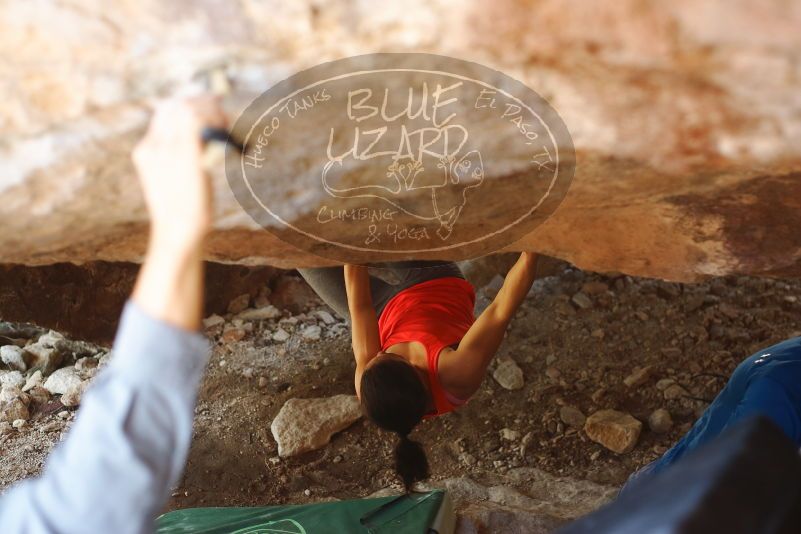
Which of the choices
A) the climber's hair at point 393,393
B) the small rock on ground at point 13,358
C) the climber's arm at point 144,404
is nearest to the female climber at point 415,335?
the climber's hair at point 393,393

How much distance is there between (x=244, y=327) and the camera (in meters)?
3.29

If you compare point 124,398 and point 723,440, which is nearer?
point 124,398

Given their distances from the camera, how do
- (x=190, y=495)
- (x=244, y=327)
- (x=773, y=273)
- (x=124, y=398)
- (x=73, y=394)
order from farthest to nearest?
1. (x=244, y=327)
2. (x=73, y=394)
3. (x=190, y=495)
4. (x=773, y=273)
5. (x=124, y=398)

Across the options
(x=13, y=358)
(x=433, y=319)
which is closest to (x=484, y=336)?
(x=433, y=319)

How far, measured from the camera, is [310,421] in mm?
2691

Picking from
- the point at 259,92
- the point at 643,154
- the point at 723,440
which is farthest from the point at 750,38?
the point at 259,92

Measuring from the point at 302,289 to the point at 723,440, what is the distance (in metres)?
2.72

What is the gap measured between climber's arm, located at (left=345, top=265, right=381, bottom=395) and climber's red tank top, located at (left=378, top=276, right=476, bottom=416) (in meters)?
0.05

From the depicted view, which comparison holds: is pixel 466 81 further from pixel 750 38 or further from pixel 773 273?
pixel 773 273

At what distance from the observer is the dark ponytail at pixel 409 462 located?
2.32 metres

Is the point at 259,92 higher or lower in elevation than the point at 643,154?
higher

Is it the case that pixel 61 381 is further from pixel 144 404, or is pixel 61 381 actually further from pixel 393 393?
pixel 144 404

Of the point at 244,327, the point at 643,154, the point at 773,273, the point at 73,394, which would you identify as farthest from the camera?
the point at 244,327

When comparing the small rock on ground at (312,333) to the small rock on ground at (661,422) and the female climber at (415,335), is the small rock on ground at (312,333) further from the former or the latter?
the small rock on ground at (661,422)
